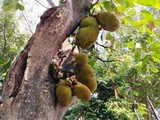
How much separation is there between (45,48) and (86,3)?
214mm

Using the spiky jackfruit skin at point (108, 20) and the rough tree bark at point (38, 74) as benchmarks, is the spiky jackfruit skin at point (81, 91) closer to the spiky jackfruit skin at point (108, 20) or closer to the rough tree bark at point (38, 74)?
the rough tree bark at point (38, 74)

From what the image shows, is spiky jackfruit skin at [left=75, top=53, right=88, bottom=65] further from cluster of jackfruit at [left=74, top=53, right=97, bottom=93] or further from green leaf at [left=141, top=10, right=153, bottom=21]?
green leaf at [left=141, top=10, right=153, bottom=21]

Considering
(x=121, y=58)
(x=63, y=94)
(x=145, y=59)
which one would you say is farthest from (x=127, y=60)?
(x=63, y=94)

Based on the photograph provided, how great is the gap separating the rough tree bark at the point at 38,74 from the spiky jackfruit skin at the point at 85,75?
0.11m

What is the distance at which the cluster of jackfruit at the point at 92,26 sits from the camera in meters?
0.80

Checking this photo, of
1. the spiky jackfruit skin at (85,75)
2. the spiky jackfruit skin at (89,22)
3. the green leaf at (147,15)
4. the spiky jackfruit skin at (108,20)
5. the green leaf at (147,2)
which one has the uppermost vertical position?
the spiky jackfruit skin at (89,22)

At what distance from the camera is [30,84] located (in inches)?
25.5

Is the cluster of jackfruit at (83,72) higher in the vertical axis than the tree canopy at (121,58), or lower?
higher

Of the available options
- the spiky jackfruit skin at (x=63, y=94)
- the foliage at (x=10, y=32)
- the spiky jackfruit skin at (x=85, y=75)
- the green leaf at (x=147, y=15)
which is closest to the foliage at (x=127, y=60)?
the green leaf at (x=147, y=15)

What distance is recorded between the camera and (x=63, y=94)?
2.28ft

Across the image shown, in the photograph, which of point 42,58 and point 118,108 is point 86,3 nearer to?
point 42,58

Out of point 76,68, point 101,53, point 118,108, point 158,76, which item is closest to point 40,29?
point 76,68

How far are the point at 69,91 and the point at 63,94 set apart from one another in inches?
2.4

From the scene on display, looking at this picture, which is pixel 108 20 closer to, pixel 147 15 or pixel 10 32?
pixel 147 15
